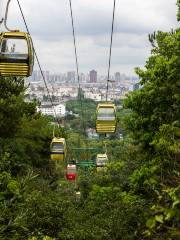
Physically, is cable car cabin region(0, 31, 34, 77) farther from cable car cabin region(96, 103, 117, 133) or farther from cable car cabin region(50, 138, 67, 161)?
cable car cabin region(50, 138, 67, 161)

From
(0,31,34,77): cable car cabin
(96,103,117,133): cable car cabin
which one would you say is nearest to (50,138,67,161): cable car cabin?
(96,103,117,133): cable car cabin

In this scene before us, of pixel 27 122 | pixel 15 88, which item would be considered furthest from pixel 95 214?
pixel 27 122

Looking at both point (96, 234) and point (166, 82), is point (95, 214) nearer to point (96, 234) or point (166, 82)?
point (96, 234)

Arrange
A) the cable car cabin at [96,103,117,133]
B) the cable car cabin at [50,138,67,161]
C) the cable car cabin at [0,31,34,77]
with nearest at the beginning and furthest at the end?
the cable car cabin at [0,31,34,77] < the cable car cabin at [96,103,117,133] < the cable car cabin at [50,138,67,161]

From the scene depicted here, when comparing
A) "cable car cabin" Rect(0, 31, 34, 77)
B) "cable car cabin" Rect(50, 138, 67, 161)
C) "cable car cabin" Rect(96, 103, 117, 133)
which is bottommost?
"cable car cabin" Rect(50, 138, 67, 161)

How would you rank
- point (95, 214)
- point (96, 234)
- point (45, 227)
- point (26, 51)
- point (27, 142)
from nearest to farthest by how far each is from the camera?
point (26, 51) < point (96, 234) < point (45, 227) < point (95, 214) < point (27, 142)

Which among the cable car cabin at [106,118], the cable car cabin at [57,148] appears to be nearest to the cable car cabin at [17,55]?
the cable car cabin at [106,118]
